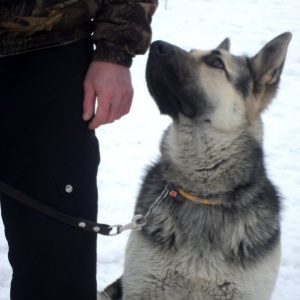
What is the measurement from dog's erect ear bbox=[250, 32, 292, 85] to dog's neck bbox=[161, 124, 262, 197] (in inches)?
10.6

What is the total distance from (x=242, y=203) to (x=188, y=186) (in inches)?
9.3

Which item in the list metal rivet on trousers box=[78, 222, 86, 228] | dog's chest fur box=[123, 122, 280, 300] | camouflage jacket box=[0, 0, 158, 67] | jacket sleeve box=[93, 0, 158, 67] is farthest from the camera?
dog's chest fur box=[123, 122, 280, 300]

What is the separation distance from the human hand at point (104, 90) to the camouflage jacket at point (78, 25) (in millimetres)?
32

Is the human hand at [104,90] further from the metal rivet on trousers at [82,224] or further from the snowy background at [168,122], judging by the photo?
the snowy background at [168,122]

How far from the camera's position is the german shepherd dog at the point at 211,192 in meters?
2.27

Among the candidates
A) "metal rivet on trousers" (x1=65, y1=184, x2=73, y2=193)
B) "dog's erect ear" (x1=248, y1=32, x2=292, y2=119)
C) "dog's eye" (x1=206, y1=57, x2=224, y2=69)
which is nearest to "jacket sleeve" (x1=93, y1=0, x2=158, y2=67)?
"metal rivet on trousers" (x1=65, y1=184, x2=73, y2=193)

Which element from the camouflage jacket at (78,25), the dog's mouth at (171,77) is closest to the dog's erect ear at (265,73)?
the dog's mouth at (171,77)

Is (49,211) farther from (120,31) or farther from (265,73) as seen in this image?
(265,73)

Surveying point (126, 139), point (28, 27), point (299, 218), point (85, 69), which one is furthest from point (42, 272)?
point (126, 139)

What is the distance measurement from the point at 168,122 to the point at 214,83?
2.94 metres

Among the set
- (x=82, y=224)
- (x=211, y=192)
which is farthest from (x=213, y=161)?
(x=82, y=224)

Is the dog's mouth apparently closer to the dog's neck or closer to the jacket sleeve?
the dog's neck

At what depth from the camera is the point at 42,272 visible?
174 cm

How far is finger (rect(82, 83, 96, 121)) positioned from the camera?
5.46ft
